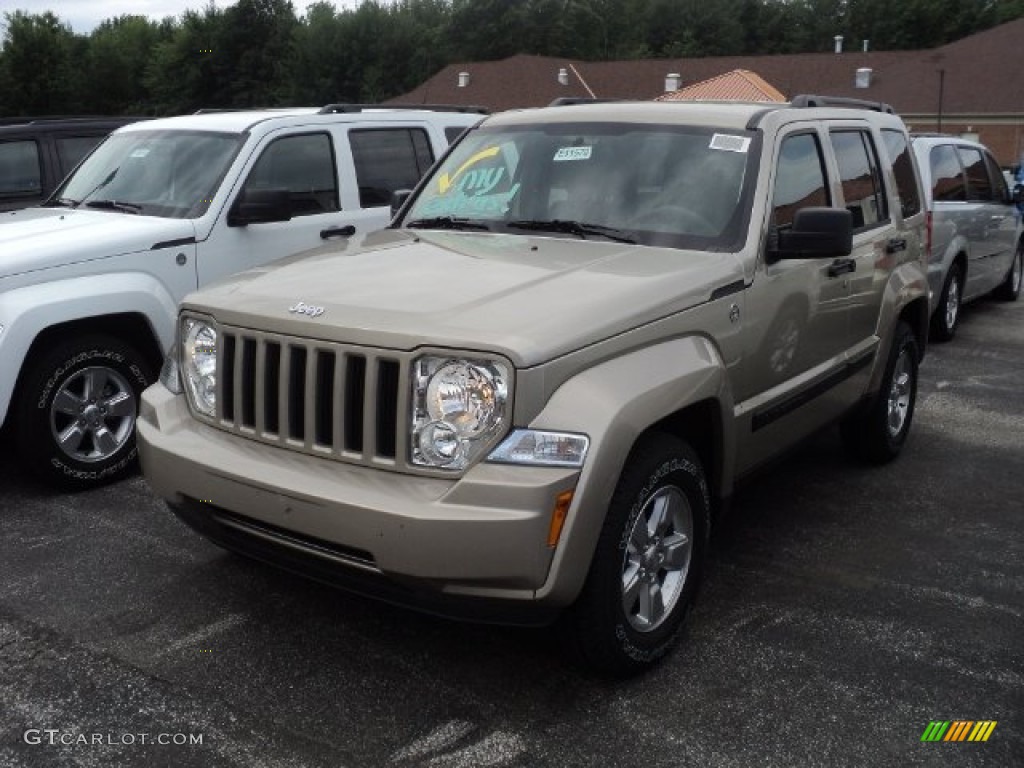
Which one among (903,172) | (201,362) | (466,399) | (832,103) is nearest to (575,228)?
(466,399)

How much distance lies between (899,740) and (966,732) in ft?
0.76

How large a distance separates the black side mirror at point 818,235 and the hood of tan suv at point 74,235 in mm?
3480

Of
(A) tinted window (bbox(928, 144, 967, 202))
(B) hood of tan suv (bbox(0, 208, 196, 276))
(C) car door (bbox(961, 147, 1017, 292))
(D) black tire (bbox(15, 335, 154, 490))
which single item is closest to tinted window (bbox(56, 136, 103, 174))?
(B) hood of tan suv (bbox(0, 208, 196, 276))

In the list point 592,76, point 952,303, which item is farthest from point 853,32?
point 952,303

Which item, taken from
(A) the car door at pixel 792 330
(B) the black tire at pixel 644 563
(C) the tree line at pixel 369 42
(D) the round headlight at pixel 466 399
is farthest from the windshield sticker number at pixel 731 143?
(C) the tree line at pixel 369 42

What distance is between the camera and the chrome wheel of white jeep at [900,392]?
606cm

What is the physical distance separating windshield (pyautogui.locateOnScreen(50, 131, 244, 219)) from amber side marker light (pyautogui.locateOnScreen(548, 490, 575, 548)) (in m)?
3.92

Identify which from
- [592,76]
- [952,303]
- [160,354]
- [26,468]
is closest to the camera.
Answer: [26,468]

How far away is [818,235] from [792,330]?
49 centimetres

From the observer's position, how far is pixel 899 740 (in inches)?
131

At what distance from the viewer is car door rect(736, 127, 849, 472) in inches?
169

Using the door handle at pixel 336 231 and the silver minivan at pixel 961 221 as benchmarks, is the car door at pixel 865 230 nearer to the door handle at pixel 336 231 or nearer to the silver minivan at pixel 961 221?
the door handle at pixel 336 231

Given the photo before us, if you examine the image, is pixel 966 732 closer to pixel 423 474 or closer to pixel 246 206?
pixel 423 474

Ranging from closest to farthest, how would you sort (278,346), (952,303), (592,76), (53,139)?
1. (278,346)
2. (53,139)
3. (952,303)
4. (592,76)
